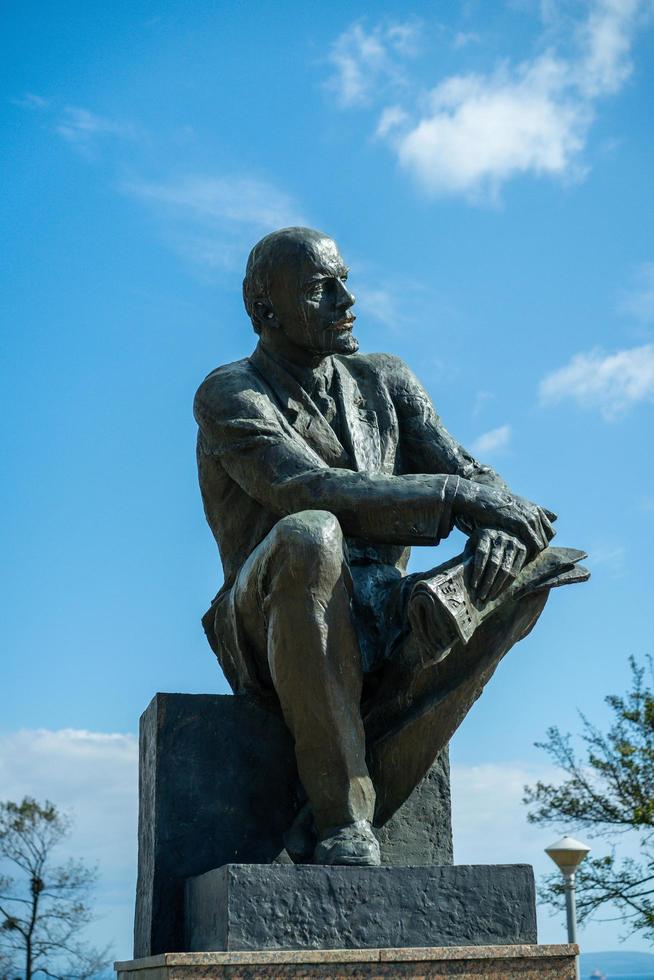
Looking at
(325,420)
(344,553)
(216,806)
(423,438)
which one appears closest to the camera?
(344,553)

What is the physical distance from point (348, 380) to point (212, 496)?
0.76 m

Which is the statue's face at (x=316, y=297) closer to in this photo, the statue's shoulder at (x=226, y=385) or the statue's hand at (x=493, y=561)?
the statue's shoulder at (x=226, y=385)

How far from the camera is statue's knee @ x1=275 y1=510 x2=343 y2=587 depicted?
455cm

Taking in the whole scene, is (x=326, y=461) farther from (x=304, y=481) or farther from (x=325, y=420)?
(x=304, y=481)

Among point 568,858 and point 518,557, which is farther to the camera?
point 568,858

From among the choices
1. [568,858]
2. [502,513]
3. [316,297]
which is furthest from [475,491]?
[568,858]

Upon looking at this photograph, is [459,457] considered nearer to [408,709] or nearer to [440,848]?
[408,709]

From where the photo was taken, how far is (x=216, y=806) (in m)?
4.93

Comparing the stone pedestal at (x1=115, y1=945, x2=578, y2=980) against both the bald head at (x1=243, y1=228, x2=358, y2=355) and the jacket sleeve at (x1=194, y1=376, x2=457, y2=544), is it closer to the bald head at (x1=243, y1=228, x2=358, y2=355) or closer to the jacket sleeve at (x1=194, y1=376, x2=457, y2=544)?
the jacket sleeve at (x1=194, y1=376, x2=457, y2=544)

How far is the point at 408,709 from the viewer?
496 centimetres

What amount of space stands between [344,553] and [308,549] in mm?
198

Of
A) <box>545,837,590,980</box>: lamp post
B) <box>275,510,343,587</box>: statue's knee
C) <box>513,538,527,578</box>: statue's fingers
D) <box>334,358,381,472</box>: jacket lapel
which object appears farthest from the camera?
<box>545,837,590,980</box>: lamp post

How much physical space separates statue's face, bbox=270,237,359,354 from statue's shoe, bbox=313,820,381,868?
1.88 meters

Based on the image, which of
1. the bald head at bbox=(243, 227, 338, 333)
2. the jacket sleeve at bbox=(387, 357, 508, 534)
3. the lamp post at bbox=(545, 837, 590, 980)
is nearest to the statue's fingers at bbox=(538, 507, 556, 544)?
the jacket sleeve at bbox=(387, 357, 508, 534)
